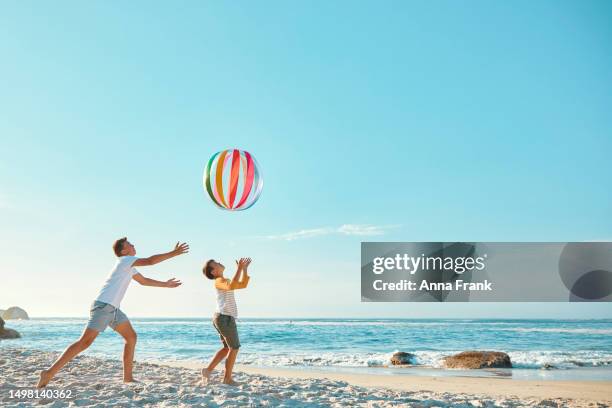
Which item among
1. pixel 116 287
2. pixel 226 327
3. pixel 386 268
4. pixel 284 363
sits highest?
pixel 386 268

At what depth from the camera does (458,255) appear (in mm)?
20562

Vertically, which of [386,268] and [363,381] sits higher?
[386,268]

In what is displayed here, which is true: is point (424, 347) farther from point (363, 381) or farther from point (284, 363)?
point (363, 381)

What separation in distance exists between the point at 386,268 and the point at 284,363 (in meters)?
5.93

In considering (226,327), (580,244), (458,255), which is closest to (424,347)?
(458,255)

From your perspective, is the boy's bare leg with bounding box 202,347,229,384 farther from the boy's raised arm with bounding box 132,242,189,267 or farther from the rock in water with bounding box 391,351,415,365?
the rock in water with bounding box 391,351,415,365

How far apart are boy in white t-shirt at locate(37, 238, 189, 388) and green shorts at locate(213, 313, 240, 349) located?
0.83m

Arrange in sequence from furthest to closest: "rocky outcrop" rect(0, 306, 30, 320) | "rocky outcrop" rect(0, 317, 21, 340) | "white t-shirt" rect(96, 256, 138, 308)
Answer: "rocky outcrop" rect(0, 306, 30, 320) < "rocky outcrop" rect(0, 317, 21, 340) < "white t-shirt" rect(96, 256, 138, 308)

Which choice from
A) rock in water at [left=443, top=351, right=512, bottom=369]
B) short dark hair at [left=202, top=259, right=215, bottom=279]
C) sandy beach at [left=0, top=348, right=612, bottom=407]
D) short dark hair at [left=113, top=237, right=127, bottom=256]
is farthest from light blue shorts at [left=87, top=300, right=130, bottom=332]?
rock in water at [left=443, top=351, right=512, bottom=369]

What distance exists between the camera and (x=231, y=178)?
30.2 feet

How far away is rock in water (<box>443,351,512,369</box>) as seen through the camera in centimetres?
1344

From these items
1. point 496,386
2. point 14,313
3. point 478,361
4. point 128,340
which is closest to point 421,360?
point 478,361

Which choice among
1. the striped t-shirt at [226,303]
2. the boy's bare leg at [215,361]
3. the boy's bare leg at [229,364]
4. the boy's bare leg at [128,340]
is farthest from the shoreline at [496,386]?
the boy's bare leg at [128,340]

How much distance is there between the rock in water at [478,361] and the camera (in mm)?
13438
